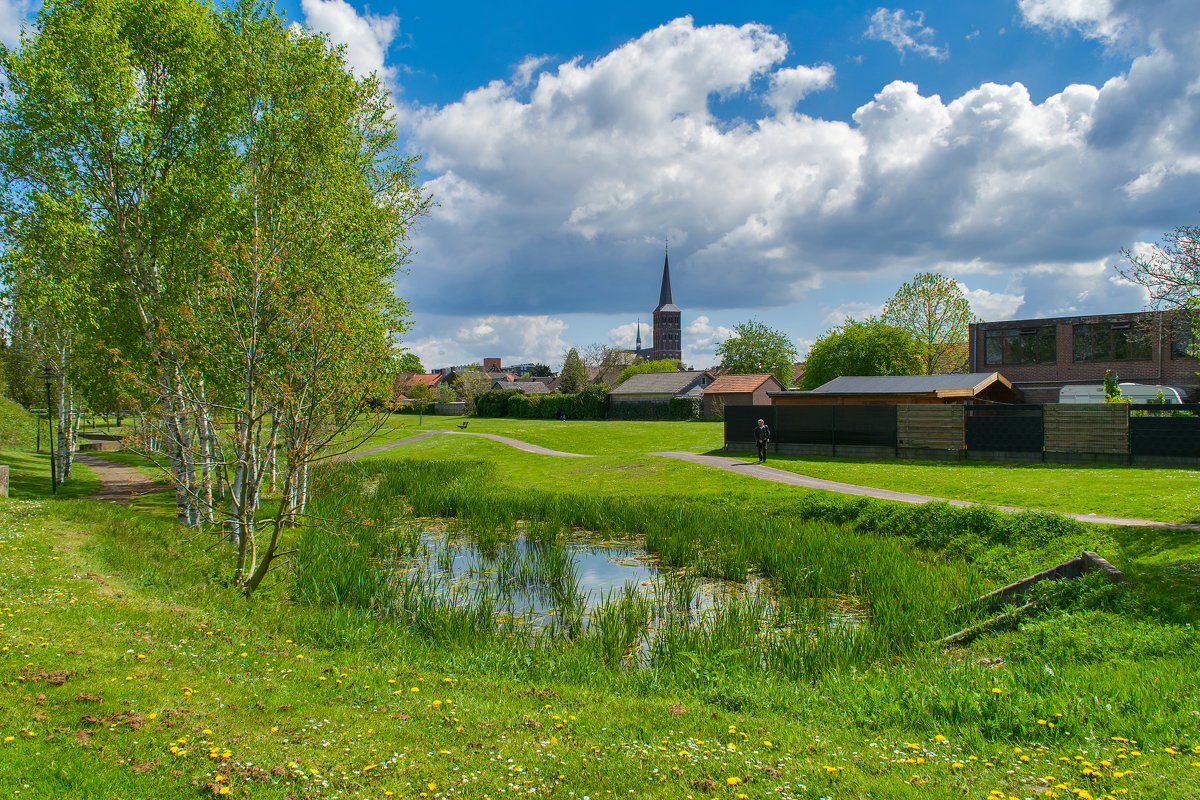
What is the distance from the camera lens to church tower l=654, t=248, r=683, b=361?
545ft

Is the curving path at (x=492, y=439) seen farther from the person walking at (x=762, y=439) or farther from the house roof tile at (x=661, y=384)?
the house roof tile at (x=661, y=384)

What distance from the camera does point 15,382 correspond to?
42531mm

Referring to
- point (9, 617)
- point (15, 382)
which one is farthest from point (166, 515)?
point (15, 382)

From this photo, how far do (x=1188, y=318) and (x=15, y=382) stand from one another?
60.6m

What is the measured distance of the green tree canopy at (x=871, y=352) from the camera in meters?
53.8

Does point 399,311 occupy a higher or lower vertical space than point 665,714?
higher

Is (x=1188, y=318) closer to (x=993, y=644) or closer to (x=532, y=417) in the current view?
(x=993, y=644)

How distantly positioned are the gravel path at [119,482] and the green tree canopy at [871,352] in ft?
150

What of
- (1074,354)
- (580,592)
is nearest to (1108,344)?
(1074,354)

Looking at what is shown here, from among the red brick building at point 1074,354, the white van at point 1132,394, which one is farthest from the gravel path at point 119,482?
the red brick building at point 1074,354

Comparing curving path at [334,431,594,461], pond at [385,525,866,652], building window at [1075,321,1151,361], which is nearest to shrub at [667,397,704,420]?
curving path at [334,431,594,461]

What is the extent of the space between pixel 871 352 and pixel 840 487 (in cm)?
3763

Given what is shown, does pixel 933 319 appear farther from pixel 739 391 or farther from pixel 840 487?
pixel 840 487

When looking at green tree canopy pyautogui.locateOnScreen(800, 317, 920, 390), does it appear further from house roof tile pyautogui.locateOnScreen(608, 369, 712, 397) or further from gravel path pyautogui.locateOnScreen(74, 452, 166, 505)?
gravel path pyautogui.locateOnScreen(74, 452, 166, 505)
